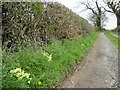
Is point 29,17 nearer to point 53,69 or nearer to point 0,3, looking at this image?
point 0,3

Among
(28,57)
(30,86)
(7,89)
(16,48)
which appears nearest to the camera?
(7,89)

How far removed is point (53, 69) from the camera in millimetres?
3594

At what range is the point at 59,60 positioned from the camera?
429 cm

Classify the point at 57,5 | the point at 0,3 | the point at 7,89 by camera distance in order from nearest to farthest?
the point at 7,89 < the point at 0,3 < the point at 57,5

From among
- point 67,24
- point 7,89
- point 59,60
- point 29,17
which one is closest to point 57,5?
point 67,24

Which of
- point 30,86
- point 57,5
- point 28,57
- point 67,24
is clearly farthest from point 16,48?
point 67,24

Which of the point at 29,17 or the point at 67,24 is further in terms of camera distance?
the point at 67,24

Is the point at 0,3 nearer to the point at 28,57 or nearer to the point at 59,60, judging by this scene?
the point at 28,57

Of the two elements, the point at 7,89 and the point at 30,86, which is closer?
the point at 7,89

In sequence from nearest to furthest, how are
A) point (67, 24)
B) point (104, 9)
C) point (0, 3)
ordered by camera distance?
point (0, 3) → point (67, 24) → point (104, 9)

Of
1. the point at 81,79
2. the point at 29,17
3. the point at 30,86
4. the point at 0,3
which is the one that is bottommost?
the point at 81,79

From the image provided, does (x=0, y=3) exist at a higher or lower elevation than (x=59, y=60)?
higher

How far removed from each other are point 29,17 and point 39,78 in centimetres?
219

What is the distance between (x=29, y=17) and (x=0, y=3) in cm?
115
